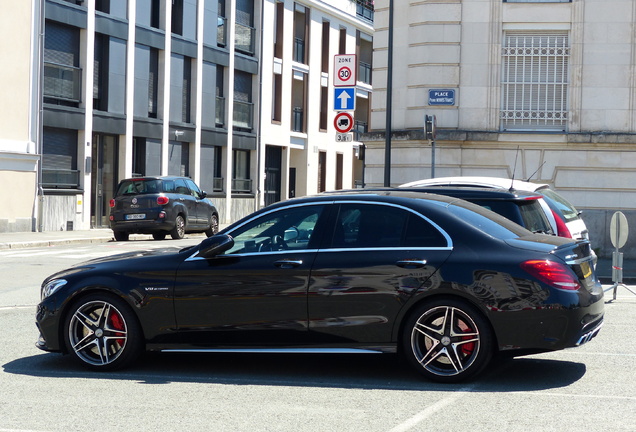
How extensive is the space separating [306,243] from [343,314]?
639 millimetres

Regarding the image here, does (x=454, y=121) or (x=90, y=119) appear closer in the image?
(x=454, y=121)

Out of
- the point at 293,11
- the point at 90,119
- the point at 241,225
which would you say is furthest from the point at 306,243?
the point at 293,11

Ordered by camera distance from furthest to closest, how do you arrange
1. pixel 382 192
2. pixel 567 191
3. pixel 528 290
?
pixel 567 191 → pixel 382 192 → pixel 528 290

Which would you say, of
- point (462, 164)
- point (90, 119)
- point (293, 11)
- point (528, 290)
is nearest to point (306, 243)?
point (528, 290)

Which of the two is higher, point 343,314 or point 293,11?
point 293,11

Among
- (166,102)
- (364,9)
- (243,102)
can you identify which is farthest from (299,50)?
(166,102)

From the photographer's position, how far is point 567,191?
69.6 ft

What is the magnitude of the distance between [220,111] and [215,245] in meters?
33.9

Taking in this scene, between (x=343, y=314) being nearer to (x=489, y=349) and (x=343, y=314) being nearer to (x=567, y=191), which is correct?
(x=489, y=349)

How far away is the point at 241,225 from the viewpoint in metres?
8.16

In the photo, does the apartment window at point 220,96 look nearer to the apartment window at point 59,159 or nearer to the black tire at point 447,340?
the apartment window at point 59,159

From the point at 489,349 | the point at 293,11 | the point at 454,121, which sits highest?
the point at 293,11

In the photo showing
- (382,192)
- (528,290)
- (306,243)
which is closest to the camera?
(528,290)

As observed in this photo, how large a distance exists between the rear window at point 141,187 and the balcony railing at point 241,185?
14908mm
